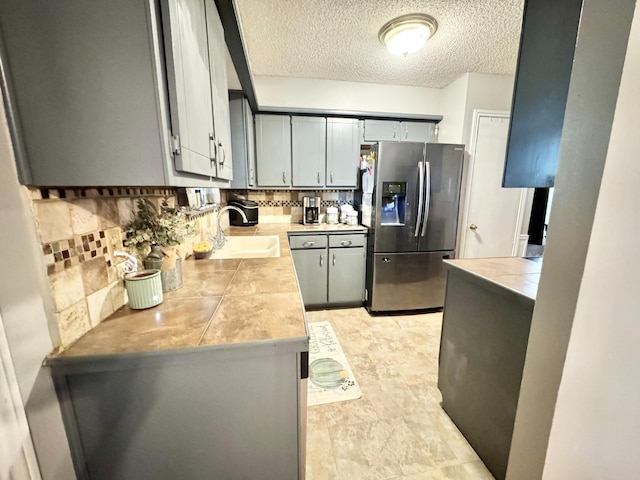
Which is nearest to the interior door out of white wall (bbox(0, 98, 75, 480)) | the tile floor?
the tile floor

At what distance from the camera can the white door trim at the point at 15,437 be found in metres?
0.52

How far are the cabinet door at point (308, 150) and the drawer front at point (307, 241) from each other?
0.64 metres

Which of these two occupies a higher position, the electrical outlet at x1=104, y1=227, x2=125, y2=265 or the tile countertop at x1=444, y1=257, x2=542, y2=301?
the electrical outlet at x1=104, y1=227, x2=125, y2=265

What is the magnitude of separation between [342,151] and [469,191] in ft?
4.80

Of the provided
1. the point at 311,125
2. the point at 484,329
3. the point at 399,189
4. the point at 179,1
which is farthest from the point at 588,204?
the point at 311,125

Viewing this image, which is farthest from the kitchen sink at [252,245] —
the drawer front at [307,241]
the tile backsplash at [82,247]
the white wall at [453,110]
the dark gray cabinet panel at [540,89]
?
the white wall at [453,110]

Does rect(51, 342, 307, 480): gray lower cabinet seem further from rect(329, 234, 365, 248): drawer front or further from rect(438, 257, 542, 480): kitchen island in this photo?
rect(329, 234, 365, 248): drawer front

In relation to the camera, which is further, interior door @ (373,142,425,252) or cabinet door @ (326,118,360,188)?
cabinet door @ (326,118,360,188)

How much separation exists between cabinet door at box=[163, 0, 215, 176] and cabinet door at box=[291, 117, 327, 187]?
173 cm

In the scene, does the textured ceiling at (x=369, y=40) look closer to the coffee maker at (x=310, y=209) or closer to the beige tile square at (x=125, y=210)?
the coffee maker at (x=310, y=209)

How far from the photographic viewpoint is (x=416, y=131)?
2963 millimetres

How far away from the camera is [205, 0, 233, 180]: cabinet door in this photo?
44.6 inches

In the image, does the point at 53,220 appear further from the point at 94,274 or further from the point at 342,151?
the point at 342,151

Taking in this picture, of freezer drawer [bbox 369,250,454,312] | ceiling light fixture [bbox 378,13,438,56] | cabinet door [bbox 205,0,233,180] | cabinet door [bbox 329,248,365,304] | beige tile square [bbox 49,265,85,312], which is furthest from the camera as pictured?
cabinet door [bbox 329,248,365,304]
